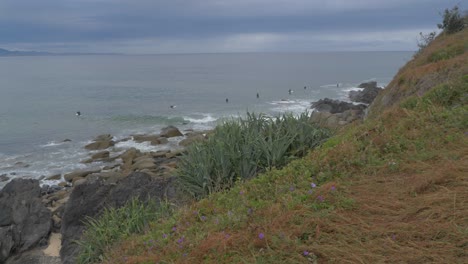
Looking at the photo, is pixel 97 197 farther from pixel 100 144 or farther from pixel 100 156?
pixel 100 144

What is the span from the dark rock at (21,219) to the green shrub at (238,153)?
747cm

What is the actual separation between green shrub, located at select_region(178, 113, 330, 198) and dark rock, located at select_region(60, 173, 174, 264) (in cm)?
199

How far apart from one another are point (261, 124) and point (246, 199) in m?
3.95

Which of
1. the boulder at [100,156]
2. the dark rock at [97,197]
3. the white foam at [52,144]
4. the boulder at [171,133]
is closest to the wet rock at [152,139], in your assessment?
the boulder at [171,133]

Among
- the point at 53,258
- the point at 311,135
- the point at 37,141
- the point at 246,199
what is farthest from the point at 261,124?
the point at 37,141

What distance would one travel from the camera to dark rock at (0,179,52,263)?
12.3 metres

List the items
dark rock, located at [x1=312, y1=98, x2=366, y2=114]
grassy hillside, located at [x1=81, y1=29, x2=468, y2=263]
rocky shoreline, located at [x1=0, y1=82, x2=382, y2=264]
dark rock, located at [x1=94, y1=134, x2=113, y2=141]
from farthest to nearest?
dark rock, located at [x1=312, y1=98, x2=366, y2=114]
dark rock, located at [x1=94, y1=134, x2=113, y2=141]
rocky shoreline, located at [x1=0, y1=82, x2=382, y2=264]
grassy hillside, located at [x1=81, y1=29, x2=468, y2=263]

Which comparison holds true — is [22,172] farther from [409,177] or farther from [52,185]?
[409,177]

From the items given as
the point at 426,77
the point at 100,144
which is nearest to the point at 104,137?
the point at 100,144

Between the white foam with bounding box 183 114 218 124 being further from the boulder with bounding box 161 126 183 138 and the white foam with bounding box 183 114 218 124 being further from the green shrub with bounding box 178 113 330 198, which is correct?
the green shrub with bounding box 178 113 330 198

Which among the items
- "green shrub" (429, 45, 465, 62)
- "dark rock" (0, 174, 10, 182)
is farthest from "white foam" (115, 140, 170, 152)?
"green shrub" (429, 45, 465, 62)

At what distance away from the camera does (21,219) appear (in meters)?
13.8

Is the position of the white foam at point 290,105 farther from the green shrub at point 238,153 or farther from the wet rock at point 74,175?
the green shrub at point 238,153

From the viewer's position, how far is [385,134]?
647cm
